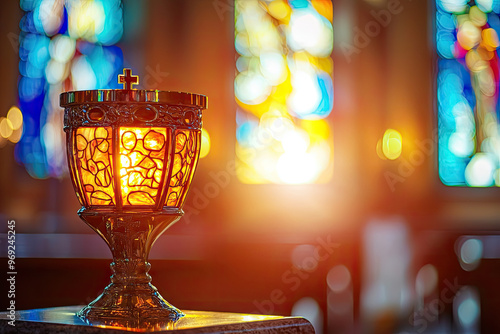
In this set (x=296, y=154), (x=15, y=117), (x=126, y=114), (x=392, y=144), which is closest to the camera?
(x=126, y=114)

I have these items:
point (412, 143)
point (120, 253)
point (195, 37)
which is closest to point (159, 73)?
point (195, 37)

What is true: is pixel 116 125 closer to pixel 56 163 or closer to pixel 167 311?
pixel 167 311

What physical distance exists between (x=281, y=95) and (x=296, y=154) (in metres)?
0.36

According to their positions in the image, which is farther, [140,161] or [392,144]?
[392,144]

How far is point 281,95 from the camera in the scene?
467 cm

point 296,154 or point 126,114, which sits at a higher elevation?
point 296,154

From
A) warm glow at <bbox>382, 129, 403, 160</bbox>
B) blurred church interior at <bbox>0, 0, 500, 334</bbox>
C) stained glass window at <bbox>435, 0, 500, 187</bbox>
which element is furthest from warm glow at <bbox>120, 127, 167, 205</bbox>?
stained glass window at <bbox>435, 0, 500, 187</bbox>

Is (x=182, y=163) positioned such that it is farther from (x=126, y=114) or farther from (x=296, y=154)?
(x=296, y=154)

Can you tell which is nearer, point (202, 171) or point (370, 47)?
point (202, 171)

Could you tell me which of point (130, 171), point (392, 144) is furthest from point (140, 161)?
point (392, 144)

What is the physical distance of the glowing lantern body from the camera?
46.2 inches

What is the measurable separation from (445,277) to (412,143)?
3.02ft

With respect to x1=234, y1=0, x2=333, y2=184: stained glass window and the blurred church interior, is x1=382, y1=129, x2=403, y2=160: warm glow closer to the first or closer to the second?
the blurred church interior

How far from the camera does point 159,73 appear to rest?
454cm
